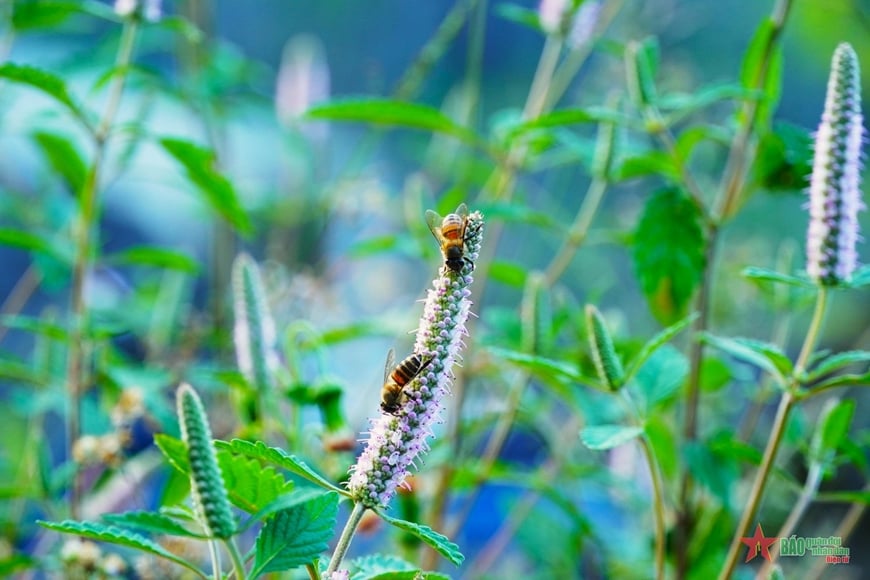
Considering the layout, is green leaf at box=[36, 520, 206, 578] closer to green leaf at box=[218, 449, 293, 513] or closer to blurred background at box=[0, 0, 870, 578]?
green leaf at box=[218, 449, 293, 513]

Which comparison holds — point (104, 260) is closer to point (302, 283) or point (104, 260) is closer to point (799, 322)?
point (302, 283)

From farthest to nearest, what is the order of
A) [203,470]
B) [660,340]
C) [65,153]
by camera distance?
[65,153]
[660,340]
[203,470]

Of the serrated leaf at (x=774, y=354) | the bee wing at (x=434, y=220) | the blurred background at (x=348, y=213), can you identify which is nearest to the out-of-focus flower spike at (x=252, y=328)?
the blurred background at (x=348, y=213)

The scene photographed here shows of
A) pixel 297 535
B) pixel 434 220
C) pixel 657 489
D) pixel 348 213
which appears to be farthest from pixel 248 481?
pixel 348 213

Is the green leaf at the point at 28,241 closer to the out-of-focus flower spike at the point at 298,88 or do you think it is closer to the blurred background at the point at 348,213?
the blurred background at the point at 348,213

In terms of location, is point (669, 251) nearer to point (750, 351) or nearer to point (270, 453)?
point (750, 351)

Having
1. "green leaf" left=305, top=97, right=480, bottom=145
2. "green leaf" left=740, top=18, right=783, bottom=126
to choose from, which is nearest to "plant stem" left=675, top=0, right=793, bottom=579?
"green leaf" left=740, top=18, right=783, bottom=126
